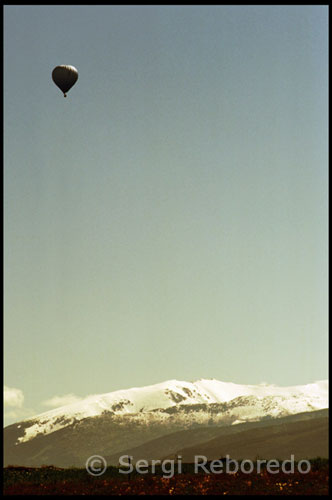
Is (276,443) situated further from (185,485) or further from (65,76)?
(65,76)

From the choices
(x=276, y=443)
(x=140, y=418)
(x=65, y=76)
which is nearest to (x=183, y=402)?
(x=140, y=418)

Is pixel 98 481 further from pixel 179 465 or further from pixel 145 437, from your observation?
pixel 145 437

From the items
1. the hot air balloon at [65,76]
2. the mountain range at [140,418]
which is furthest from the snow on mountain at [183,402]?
the hot air balloon at [65,76]

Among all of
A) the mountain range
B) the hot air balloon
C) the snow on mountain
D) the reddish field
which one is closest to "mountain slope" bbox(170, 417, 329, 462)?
the reddish field

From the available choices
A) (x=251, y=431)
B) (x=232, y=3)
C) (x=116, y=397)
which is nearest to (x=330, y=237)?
(x=232, y=3)

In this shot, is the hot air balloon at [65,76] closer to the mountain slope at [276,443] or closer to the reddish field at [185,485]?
the reddish field at [185,485]

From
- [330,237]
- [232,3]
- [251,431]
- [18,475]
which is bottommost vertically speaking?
[251,431]

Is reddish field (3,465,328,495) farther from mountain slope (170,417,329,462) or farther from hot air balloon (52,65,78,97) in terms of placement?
hot air balloon (52,65,78,97)
